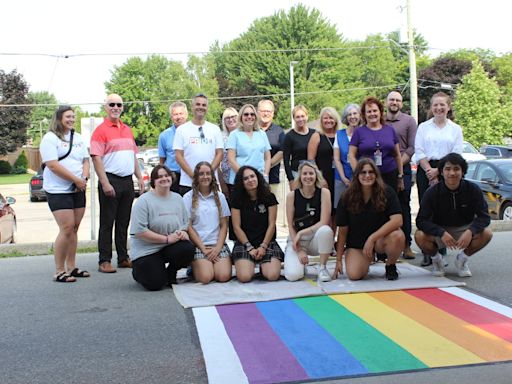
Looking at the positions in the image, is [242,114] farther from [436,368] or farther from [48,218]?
[48,218]

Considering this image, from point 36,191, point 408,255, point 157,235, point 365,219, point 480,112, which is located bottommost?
point 36,191

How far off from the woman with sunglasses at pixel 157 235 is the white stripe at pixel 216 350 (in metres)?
0.97

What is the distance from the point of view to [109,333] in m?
5.22

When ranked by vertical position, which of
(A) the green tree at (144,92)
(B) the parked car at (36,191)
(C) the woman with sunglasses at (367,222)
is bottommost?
(B) the parked car at (36,191)

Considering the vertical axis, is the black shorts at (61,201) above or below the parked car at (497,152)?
below

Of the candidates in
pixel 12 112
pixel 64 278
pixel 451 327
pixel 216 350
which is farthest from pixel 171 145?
pixel 12 112

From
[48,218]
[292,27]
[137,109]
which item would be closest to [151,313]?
[48,218]

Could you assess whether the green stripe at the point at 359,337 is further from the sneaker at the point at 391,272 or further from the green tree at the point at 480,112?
the green tree at the point at 480,112

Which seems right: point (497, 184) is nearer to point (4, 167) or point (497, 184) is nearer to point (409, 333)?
point (409, 333)

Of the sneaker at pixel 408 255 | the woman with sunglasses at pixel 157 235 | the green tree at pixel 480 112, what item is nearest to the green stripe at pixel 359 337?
the woman with sunglasses at pixel 157 235

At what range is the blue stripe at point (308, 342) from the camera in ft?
13.8

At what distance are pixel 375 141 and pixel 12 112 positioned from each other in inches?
2063

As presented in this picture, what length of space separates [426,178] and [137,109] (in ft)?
225

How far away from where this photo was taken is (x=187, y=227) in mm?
6844
